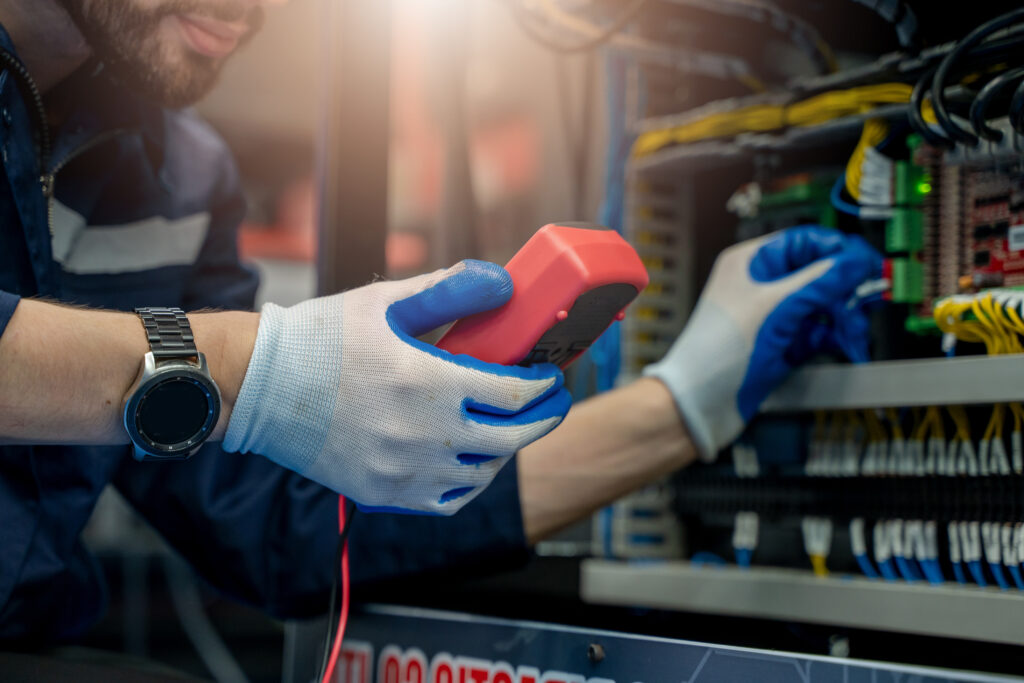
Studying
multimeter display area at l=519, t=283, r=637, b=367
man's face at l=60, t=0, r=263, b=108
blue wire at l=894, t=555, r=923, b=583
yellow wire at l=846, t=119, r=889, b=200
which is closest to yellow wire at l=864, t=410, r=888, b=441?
blue wire at l=894, t=555, r=923, b=583

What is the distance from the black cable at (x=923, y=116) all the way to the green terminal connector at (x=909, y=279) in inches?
Result: 4.6

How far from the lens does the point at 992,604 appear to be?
759 mm

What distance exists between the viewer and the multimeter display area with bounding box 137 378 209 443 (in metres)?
0.66

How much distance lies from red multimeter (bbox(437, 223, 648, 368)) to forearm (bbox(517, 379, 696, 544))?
0.34 metres

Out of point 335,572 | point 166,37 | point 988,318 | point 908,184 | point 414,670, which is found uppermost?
point 166,37

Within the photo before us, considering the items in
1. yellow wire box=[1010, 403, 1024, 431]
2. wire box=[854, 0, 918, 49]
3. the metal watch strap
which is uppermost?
wire box=[854, 0, 918, 49]

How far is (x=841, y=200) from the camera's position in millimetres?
987

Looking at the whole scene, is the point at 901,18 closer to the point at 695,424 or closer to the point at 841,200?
the point at 841,200

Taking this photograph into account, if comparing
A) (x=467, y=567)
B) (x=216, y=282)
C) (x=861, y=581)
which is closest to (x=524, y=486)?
(x=467, y=567)

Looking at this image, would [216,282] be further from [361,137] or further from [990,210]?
[990,210]

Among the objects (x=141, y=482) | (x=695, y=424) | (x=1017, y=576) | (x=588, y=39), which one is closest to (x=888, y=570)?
(x=1017, y=576)

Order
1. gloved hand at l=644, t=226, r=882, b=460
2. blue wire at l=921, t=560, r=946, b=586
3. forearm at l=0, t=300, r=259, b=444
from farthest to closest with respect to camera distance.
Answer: gloved hand at l=644, t=226, r=882, b=460
blue wire at l=921, t=560, r=946, b=586
forearm at l=0, t=300, r=259, b=444

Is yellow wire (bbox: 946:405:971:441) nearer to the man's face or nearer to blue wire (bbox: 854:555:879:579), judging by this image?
blue wire (bbox: 854:555:879:579)

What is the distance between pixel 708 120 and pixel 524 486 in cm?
48
